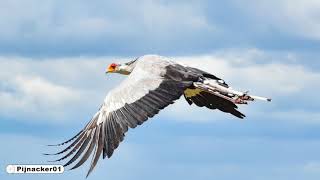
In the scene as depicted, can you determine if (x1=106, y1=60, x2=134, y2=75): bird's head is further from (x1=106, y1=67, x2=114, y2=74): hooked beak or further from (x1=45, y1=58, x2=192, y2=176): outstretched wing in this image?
(x1=45, y1=58, x2=192, y2=176): outstretched wing

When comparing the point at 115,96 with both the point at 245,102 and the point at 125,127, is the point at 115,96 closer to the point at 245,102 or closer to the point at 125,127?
the point at 125,127

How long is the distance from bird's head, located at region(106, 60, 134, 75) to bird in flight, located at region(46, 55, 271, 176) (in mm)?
1930

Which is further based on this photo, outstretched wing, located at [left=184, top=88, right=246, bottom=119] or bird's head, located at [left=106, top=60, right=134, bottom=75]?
bird's head, located at [left=106, top=60, right=134, bottom=75]

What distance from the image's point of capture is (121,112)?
1712 centimetres

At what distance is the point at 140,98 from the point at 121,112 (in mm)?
618

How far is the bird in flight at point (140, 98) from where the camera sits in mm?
16797

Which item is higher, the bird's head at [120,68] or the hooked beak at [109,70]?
the hooked beak at [109,70]

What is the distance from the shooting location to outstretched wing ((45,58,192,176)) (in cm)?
1672

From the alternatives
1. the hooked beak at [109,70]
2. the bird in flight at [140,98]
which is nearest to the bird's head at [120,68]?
the hooked beak at [109,70]

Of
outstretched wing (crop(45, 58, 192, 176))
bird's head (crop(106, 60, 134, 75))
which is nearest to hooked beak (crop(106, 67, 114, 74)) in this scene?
bird's head (crop(106, 60, 134, 75))

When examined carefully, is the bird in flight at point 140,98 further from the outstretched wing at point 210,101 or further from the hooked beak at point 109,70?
the hooked beak at point 109,70

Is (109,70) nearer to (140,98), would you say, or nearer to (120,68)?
(120,68)

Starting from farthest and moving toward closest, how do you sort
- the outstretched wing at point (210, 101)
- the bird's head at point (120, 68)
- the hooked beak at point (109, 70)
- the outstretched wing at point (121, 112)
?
the hooked beak at point (109, 70), the bird's head at point (120, 68), the outstretched wing at point (210, 101), the outstretched wing at point (121, 112)

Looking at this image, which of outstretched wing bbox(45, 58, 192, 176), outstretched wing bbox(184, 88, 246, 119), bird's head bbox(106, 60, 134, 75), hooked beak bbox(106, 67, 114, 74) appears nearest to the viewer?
outstretched wing bbox(45, 58, 192, 176)
